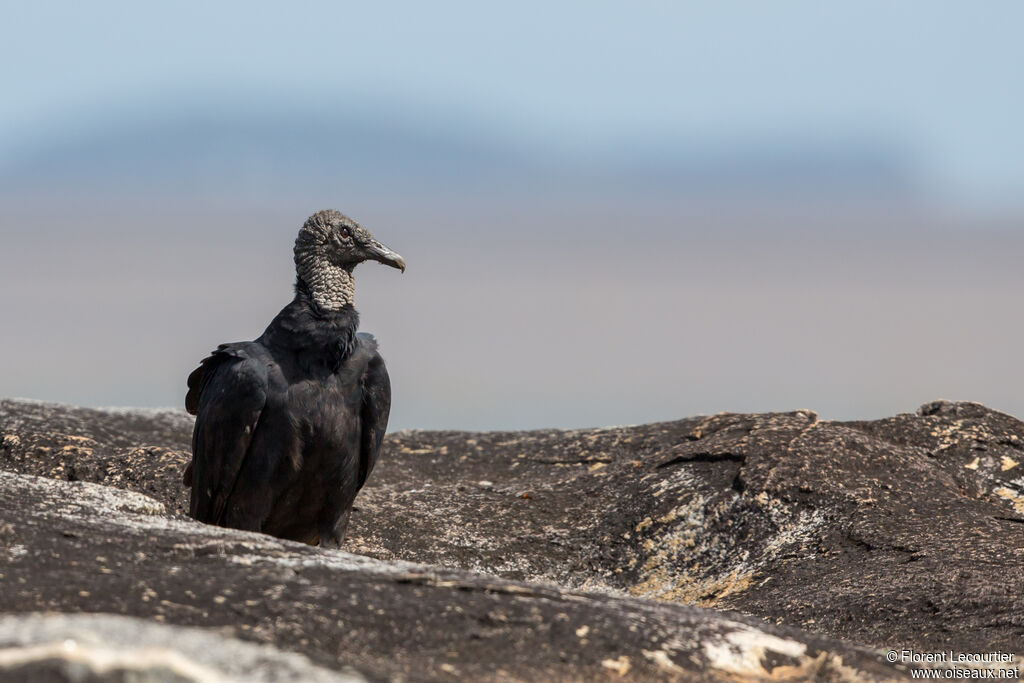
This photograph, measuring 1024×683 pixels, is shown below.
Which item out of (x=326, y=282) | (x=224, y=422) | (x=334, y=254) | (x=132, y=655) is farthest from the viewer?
(x=334, y=254)

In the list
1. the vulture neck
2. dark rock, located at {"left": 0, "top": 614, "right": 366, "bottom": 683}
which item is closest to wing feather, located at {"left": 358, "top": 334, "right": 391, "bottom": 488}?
the vulture neck

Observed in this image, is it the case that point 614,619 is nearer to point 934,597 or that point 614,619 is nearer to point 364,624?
point 364,624

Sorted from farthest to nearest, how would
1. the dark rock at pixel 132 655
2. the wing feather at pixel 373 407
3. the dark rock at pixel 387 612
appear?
the wing feather at pixel 373 407, the dark rock at pixel 387 612, the dark rock at pixel 132 655

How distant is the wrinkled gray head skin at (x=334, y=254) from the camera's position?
816 cm

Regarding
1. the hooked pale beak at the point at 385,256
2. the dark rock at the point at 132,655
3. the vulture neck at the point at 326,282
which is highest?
the hooked pale beak at the point at 385,256

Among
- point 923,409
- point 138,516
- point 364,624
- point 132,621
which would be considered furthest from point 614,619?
point 923,409

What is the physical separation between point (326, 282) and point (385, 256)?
50cm

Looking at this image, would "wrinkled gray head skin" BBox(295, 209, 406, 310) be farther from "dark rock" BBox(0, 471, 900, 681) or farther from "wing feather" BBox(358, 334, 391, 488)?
"dark rock" BBox(0, 471, 900, 681)

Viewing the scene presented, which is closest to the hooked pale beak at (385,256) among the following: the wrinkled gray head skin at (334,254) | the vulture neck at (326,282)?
the wrinkled gray head skin at (334,254)

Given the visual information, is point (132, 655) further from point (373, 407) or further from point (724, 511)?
point (724, 511)

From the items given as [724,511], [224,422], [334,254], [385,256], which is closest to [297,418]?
[224,422]

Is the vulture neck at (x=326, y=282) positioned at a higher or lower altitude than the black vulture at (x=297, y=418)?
higher

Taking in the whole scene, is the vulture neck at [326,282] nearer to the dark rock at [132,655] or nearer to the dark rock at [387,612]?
the dark rock at [387,612]

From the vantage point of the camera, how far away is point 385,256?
841 cm
